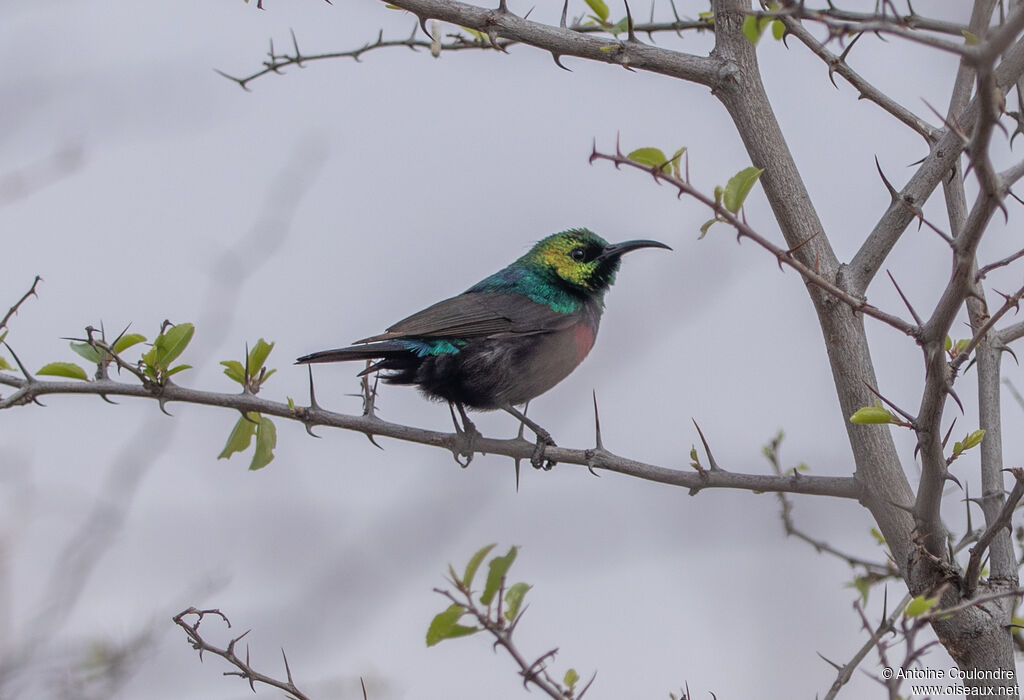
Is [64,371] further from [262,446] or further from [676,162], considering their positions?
[676,162]

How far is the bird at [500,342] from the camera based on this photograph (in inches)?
216

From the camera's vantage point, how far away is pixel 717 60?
11.9ft

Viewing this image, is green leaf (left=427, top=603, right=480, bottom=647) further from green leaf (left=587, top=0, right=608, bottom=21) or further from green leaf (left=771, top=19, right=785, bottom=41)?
green leaf (left=587, top=0, right=608, bottom=21)

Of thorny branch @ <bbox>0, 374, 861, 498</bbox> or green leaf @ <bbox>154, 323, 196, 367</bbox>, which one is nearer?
thorny branch @ <bbox>0, 374, 861, 498</bbox>

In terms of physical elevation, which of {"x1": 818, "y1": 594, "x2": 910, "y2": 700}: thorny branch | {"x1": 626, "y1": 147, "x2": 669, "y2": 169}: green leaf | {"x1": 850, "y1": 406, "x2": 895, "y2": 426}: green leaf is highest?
{"x1": 626, "y1": 147, "x2": 669, "y2": 169}: green leaf

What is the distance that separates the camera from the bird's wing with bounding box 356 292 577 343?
219 inches

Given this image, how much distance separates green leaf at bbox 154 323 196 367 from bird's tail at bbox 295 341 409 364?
98cm

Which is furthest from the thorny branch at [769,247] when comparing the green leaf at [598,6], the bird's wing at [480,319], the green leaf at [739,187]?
the bird's wing at [480,319]

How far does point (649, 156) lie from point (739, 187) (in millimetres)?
264

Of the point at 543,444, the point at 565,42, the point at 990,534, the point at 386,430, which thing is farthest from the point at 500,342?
the point at 990,534

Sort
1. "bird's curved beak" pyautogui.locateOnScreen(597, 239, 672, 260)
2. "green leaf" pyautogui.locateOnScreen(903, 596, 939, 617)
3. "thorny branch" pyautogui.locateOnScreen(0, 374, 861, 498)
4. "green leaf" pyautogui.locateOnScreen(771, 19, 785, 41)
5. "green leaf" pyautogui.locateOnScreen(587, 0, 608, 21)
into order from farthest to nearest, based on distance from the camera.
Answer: "bird's curved beak" pyautogui.locateOnScreen(597, 239, 672, 260) → "green leaf" pyautogui.locateOnScreen(587, 0, 608, 21) → "thorny branch" pyautogui.locateOnScreen(0, 374, 861, 498) → "green leaf" pyautogui.locateOnScreen(771, 19, 785, 41) → "green leaf" pyautogui.locateOnScreen(903, 596, 939, 617)

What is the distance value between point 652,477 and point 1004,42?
216 centimetres

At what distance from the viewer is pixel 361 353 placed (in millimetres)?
5055

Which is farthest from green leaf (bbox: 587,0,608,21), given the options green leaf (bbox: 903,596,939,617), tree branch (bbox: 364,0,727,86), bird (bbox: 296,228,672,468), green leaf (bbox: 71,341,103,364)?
green leaf (bbox: 903,596,939,617)
